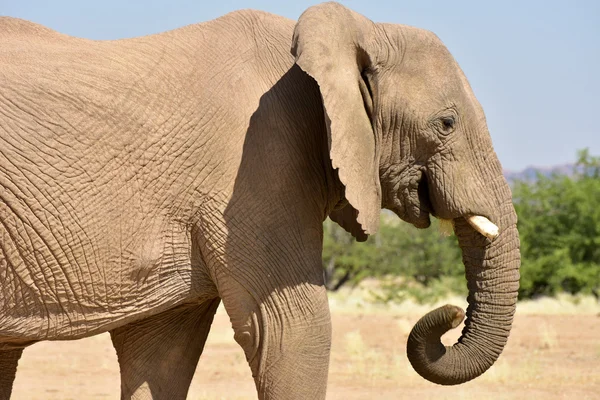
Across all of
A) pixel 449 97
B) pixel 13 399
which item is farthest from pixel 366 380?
pixel 449 97

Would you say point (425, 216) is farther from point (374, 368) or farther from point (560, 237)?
point (560, 237)

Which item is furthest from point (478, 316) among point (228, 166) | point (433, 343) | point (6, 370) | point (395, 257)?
point (395, 257)

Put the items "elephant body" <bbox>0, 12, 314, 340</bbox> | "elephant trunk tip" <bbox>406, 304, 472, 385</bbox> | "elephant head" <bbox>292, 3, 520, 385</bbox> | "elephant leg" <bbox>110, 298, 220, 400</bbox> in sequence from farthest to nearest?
"elephant leg" <bbox>110, 298, 220, 400</bbox> → "elephant trunk tip" <bbox>406, 304, 472, 385</bbox> → "elephant head" <bbox>292, 3, 520, 385</bbox> → "elephant body" <bbox>0, 12, 314, 340</bbox>

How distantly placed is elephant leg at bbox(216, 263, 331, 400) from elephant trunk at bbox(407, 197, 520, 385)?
659 mm

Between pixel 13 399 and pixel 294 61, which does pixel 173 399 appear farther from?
pixel 13 399

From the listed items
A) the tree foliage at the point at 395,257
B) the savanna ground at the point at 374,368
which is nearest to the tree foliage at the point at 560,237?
the tree foliage at the point at 395,257

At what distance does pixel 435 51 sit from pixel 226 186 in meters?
1.30

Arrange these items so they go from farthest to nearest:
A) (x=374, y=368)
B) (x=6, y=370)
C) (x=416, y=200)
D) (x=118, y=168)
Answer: (x=374, y=368) < (x=6, y=370) < (x=416, y=200) < (x=118, y=168)

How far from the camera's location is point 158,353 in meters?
5.90

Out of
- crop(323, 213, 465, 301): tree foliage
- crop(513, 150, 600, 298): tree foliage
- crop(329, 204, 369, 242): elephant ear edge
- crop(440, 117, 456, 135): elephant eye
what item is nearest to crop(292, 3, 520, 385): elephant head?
crop(440, 117, 456, 135): elephant eye

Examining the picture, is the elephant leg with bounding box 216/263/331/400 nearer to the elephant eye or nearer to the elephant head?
the elephant head

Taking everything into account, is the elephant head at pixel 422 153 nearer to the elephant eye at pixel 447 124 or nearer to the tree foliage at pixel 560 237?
the elephant eye at pixel 447 124

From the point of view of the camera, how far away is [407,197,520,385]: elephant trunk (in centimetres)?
556

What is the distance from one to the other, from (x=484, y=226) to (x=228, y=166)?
1375mm
